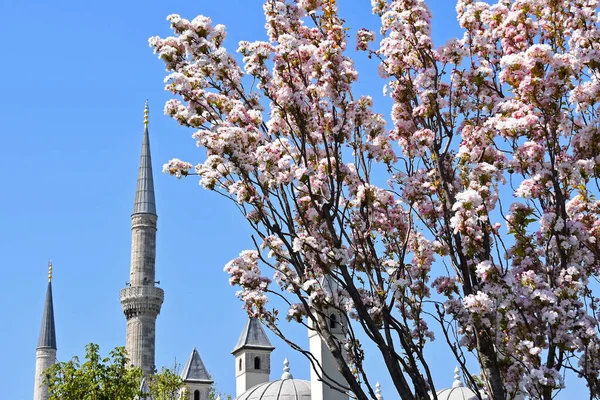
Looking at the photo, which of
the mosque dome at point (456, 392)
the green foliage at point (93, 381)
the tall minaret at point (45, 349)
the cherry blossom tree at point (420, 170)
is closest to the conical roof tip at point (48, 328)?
the tall minaret at point (45, 349)

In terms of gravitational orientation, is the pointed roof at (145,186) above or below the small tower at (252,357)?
above

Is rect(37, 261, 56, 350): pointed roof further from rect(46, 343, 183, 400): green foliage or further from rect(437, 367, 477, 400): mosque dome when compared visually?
rect(46, 343, 183, 400): green foliage

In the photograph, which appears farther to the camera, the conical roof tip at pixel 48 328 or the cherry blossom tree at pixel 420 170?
the conical roof tip at pixel 48 328

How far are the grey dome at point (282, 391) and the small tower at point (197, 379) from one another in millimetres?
6380

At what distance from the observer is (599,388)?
8.23 m

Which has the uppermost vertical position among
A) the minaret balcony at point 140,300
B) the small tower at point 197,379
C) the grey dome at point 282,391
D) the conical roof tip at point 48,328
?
the conical roof tip at point 48,328

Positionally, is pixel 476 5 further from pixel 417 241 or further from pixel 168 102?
pixel 168 102

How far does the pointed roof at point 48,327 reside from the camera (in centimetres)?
7819

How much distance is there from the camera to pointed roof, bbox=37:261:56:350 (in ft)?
257

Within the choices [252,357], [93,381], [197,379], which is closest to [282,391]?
[252,357]

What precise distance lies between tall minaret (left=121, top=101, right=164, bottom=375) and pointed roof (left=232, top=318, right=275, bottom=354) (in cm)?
849

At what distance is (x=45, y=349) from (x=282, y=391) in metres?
43.4

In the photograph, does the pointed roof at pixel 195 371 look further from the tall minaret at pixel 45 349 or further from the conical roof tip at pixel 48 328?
the conical roof tip at pixel 48 328

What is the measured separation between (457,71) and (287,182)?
87.4 inches
